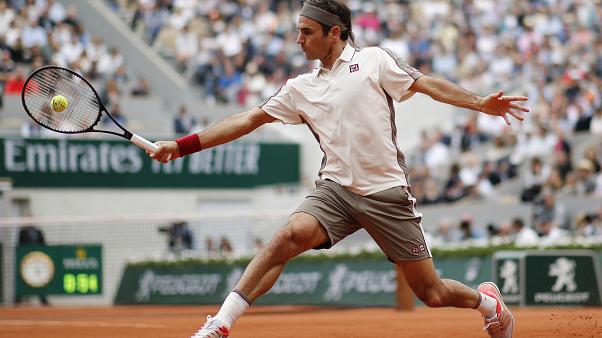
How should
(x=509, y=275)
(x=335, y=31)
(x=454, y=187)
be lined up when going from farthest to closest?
1. (x=454, y=187)
2. (x=509, y=275)
3. (x=335, y=31)

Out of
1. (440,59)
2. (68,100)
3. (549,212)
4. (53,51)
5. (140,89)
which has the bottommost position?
(549,212)

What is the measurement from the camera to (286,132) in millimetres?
29359

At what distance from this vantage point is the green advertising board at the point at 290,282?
69.4 feet

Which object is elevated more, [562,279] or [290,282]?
[562,279]

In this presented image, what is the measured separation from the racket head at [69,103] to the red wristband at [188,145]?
75 centimetres

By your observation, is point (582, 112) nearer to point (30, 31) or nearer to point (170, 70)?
point (170, 70)

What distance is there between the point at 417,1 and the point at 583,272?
53.6ft

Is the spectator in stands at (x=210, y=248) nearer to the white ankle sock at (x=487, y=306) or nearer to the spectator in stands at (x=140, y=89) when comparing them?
the spectator in stands at (x=140, y=89)

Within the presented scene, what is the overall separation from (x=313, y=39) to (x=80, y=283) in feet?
41.7

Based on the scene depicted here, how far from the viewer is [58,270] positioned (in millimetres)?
20359

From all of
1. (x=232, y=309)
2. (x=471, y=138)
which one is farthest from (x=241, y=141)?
(x=232, y=309)

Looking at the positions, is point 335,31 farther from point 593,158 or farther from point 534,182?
point 534,182

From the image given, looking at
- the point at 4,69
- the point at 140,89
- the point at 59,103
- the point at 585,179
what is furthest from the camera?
the point at 140,89

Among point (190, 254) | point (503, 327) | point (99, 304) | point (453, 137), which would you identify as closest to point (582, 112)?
point (453, 137)
